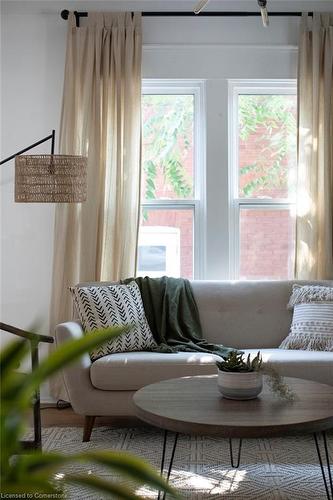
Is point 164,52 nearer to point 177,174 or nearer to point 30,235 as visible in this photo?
point 177,174

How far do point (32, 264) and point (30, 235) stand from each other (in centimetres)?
20

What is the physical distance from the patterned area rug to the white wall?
1.32 metres

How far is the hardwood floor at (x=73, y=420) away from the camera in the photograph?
3998mm

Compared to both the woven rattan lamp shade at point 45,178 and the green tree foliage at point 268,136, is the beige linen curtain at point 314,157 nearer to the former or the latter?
the green tree foliage at point 268,136

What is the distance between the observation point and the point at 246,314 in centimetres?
414

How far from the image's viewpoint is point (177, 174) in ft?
15.7

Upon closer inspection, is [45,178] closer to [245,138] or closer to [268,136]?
[245,138]

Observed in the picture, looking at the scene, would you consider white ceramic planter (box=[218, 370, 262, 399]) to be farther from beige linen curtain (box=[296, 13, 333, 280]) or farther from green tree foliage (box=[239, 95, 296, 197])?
green tree foliage (box=[239, 95, 296, 197])

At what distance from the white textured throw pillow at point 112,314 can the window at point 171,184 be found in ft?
2.73

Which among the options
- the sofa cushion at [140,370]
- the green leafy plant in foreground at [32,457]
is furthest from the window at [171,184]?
the green leafy plant in foreground at [32,457]

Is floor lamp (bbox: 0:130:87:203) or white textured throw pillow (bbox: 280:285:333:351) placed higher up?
floor lamp (bbox: 0:130:87:203)

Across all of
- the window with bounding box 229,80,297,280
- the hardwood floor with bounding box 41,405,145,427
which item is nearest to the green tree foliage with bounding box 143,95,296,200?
the window with bounding box 229,80,297,280

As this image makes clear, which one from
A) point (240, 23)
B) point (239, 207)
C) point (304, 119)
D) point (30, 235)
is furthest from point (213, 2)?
point (30, 235)

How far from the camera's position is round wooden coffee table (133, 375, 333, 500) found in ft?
7.50
